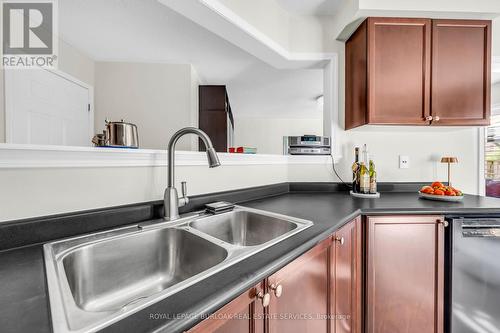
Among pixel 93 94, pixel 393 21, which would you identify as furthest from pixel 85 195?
pixel 93 94

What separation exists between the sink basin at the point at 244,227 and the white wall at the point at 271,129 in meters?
5.10

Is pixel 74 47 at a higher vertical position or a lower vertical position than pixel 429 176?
higher

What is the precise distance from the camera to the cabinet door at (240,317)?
0.44 meters

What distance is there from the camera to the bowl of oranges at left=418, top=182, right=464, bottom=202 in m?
1.36

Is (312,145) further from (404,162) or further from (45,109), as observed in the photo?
(45,109)

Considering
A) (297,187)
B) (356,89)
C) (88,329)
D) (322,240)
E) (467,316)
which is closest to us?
(88,329)

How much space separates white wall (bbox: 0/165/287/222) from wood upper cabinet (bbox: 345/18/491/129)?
1.32m

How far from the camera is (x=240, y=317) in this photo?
510 mm

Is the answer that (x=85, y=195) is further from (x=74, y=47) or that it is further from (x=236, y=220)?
(x=74, y=47)

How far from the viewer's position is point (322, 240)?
81 centimetres

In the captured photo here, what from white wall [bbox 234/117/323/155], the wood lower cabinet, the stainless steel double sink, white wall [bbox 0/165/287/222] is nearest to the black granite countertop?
the stainless steel double sink

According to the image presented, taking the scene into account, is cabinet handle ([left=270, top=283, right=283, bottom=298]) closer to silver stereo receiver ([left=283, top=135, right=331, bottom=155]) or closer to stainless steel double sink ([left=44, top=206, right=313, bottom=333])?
stainless steel double sink ([left=44, top=206, right=313, bottom=333])

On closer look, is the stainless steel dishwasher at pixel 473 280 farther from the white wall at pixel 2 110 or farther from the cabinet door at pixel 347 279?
the white wall at pixel 2 110

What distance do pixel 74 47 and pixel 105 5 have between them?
1054mm
